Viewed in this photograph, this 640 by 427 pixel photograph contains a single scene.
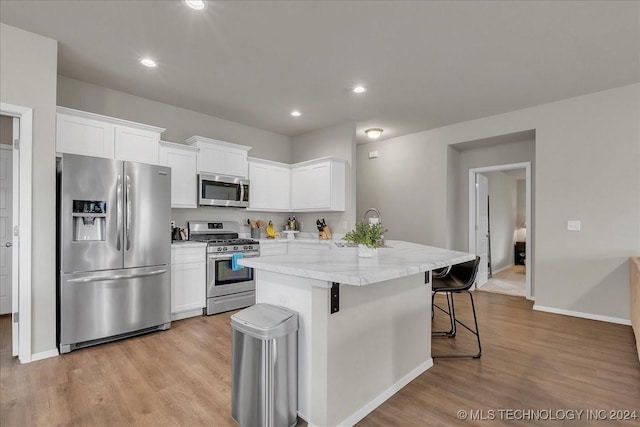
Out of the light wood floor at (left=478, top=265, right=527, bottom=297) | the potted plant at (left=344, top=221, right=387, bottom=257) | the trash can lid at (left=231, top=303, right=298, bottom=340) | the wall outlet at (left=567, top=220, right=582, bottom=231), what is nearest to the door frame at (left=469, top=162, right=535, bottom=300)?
the light wood floor at (left=478, top=265, right=527, bottom=297)

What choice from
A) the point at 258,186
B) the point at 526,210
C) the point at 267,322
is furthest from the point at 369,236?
the point at 526,210

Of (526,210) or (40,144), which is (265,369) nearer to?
(40,144)

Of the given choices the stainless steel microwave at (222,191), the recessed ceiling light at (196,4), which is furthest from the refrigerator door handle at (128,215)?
the recessed ceiling light at (196,4)

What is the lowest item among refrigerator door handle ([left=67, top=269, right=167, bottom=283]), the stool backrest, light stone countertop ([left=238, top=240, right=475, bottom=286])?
refrigerator door handle ([left=67, top=269, right=167, bottom=283])

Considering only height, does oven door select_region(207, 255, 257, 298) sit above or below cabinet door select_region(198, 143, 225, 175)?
below

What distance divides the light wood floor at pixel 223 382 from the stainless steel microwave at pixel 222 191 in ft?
5.87

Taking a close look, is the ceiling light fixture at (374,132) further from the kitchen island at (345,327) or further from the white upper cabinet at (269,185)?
the kitchen island at (345,327)

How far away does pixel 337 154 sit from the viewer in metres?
5.19

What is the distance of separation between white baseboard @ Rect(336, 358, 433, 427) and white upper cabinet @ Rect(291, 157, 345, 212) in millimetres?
2809

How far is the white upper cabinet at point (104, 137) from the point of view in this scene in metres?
3.12

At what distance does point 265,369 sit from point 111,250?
227 centimetres

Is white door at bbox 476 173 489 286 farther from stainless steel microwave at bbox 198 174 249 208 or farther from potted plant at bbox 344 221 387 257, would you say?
potted plant at bbox 344 221 387 257

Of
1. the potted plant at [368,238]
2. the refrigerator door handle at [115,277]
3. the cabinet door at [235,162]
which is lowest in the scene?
the refrigerator door handle at [115,277]

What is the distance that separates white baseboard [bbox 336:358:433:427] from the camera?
5.98 feet
